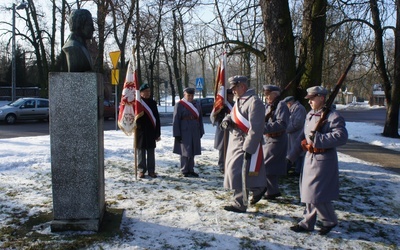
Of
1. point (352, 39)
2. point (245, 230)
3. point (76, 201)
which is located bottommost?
point (245, 230)

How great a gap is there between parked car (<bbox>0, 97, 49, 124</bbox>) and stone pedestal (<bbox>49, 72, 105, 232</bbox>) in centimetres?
1785

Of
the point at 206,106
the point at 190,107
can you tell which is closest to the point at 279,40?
the point at 190,107

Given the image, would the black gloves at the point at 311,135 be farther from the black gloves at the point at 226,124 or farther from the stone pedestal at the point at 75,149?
the stone pedestal at the point at 75,149

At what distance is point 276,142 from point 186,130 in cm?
219

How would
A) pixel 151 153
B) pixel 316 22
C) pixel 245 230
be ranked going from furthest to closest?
pixel 316 22 → pixel 151 153 → pixel 245 230

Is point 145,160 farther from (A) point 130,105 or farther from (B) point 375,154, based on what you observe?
(B) point 375,154

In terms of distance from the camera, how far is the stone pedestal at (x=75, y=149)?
14.1ft

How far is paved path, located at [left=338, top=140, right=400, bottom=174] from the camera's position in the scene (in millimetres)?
9375

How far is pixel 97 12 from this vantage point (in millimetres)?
18391

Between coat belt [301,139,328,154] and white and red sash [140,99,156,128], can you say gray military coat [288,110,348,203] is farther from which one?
white and red sash [140,99,156,128]

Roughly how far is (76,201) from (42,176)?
10.1 ft

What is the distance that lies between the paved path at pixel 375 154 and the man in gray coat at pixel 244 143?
5.19 metres

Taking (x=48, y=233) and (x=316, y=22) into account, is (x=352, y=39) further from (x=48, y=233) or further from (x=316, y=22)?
(x=48, y=233)

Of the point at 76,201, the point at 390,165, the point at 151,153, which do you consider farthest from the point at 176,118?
the point at 390,165
